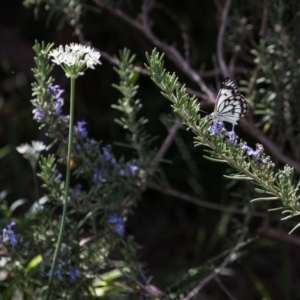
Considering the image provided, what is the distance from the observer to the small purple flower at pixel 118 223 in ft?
6.04

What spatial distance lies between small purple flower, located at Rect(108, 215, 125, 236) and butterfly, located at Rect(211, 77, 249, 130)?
490mm

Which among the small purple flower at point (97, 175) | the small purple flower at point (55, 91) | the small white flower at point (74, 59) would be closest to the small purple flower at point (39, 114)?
the small purple flower at point (55, 91)

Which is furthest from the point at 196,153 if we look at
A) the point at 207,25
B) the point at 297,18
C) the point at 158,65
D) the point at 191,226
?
the point at 158,65

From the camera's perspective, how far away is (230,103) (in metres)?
1.52

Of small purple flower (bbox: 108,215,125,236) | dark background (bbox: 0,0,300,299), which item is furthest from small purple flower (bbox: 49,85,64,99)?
dark background (bbox: 0,0,300,299)

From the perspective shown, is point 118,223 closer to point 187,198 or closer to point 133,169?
point 133,169

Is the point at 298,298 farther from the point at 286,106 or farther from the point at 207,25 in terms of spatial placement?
the point at 207,25

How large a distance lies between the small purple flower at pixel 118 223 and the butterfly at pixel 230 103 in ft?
1.61

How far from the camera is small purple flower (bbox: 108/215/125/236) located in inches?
72.4

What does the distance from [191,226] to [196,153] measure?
0.36 meters

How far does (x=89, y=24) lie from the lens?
132 inches

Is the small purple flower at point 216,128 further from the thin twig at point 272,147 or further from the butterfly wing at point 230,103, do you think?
the thin twig at point 272,147

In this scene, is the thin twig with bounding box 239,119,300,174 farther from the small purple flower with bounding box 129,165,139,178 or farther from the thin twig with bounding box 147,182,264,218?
the small purple flower with bounding box 129,165,139,178

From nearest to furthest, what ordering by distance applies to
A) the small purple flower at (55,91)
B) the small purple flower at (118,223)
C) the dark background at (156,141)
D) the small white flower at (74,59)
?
the small white flower at (74,59)
the small purple flower at (55,91)
the small purple flower at (118,223)
the dark background at (156,141)
